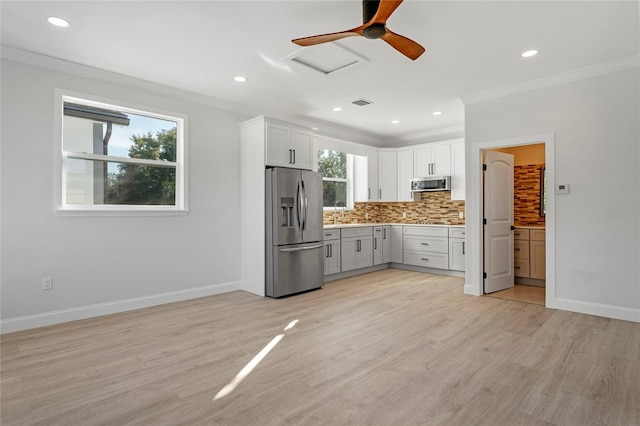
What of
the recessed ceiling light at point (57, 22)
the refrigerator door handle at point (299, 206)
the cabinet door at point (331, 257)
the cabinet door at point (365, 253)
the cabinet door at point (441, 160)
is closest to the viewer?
the recessed ceiling light at point (57, 22)

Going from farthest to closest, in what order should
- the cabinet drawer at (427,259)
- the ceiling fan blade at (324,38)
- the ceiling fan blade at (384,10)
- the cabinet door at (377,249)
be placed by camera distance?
the cabinet door at (377,249), the cabinet drawer at (427,259), the ceiling fan blade at (324,38), the ceiling fan blade at (384,10)

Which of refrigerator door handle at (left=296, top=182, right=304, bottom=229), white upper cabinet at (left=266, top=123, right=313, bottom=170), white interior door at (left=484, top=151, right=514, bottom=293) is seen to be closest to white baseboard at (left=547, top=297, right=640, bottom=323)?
white interior door at (left=484, top=151, right=514, bottom=293)

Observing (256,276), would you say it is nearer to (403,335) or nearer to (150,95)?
(403,335)

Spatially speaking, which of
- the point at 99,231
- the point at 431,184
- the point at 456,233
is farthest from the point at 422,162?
the point at 99,231

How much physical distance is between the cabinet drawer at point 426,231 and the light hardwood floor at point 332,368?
216 cm

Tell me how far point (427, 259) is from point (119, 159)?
16.8 ft

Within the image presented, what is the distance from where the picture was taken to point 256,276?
16.5 feet

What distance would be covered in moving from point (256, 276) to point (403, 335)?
94.6 inches

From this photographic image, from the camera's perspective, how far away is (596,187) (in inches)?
153

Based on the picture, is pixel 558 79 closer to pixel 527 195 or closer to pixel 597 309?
pixel 527 195

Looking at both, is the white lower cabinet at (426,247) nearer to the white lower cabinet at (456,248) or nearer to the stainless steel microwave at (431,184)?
the white lower cabinet at (456,248)

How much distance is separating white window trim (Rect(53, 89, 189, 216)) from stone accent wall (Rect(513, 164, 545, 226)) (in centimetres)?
529

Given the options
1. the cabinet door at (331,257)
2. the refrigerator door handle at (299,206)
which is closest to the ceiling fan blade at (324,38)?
the refrigerator door handle at (299,206)

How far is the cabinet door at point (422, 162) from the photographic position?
6.75m
